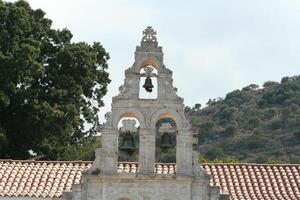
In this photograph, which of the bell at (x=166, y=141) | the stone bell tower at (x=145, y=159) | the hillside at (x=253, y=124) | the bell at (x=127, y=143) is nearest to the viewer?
the stone bell tower at (x=145, y=159)

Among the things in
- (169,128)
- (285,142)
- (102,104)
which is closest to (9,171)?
(169,128)

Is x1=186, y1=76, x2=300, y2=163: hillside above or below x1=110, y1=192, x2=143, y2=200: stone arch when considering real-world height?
above

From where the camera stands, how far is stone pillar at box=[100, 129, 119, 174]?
17062mm

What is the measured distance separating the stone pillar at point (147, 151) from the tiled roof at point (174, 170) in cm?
216

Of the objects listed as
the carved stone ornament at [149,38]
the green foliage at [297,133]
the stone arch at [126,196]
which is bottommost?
the stone arch at [126,196]

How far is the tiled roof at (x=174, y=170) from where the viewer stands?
1994 cm

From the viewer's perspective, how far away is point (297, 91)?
75375 mm

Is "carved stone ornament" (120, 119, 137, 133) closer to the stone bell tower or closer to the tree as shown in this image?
the stone bell tower

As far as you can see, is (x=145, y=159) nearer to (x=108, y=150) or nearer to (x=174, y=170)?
(x=108, y=150)

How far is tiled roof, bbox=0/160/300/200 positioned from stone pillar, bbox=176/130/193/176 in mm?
2262

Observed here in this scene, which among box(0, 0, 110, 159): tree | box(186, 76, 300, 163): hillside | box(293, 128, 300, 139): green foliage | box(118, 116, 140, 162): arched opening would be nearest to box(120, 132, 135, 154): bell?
box(118, 116, 140, 162): arched opening

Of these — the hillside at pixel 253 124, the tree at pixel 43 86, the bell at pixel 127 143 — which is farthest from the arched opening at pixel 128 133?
the hillside at pixel 253 124

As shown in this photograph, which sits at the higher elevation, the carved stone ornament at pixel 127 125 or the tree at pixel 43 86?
the tree at pixel 43 86

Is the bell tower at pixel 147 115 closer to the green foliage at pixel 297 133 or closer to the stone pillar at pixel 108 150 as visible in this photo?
the stone pillar at pixel 108 150
